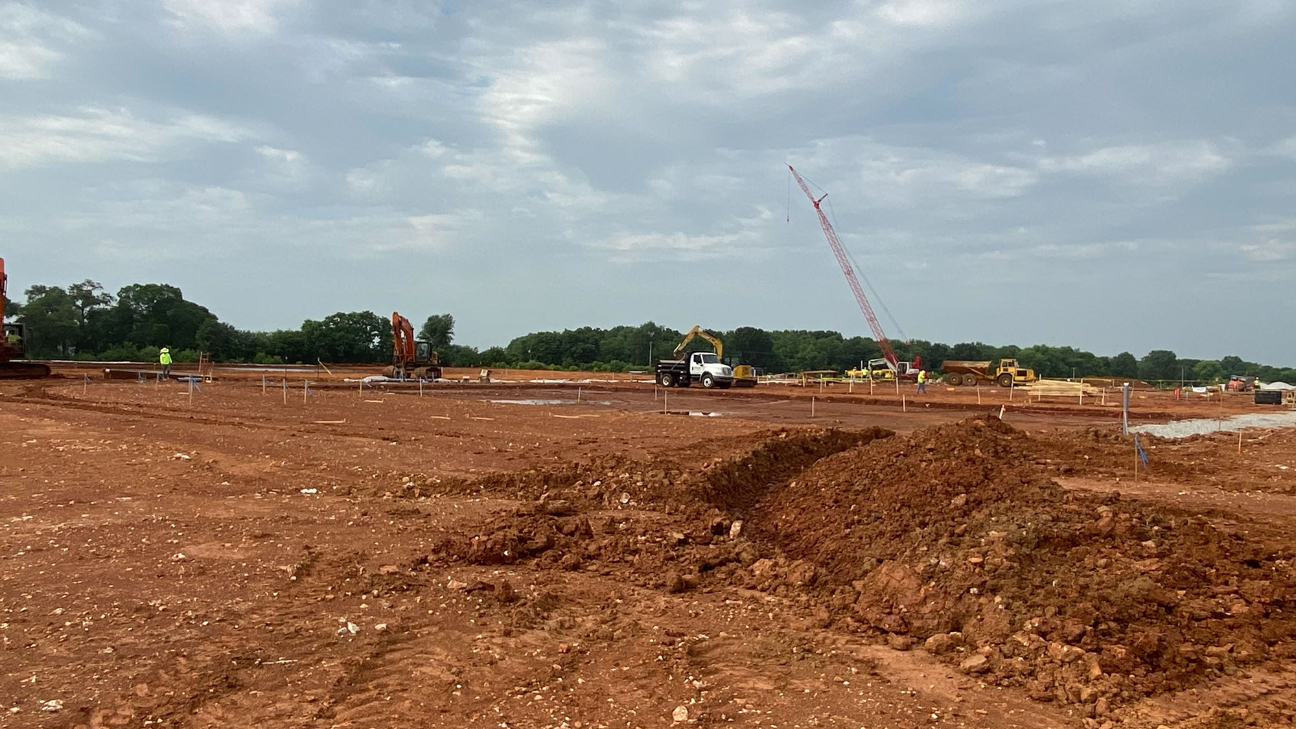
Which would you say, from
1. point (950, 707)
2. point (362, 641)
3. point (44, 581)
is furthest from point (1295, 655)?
point (44, 581)

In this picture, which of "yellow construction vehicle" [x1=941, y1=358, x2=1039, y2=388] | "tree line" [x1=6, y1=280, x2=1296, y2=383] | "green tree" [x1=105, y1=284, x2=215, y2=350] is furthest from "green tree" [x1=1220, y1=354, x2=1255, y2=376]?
"green tree" [x1=105, y1=284, x2=215, y2=350]

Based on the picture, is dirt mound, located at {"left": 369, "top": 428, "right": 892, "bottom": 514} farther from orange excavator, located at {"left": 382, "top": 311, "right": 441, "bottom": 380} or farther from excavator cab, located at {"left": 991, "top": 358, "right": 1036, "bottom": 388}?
excavator cab, located at {"left": 991, "top": 358, "right": 1036, "bottom": 388}

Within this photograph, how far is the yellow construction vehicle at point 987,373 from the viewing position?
187 feet

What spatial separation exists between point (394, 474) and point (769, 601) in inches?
300

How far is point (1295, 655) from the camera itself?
19.0 feet

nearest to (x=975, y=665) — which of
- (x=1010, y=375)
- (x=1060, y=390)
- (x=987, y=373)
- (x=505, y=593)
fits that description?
(x=505, y=593)

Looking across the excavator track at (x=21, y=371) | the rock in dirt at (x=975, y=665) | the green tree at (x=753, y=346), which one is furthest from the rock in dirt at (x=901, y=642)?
the green tree at (x=753, y=346)

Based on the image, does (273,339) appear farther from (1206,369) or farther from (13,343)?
(1206,369)

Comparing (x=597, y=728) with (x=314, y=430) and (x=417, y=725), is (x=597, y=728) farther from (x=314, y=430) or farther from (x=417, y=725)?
(x=314, y=430)

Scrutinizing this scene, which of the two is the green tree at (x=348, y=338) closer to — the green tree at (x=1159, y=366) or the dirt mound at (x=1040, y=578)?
the dirt mound at (x=1040, y=578)

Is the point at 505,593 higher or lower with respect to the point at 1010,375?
lower

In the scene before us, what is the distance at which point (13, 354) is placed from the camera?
3747 cm

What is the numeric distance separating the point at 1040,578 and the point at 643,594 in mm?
3146

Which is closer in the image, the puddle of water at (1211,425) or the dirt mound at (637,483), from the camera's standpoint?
the dirt mound at (637,483)
